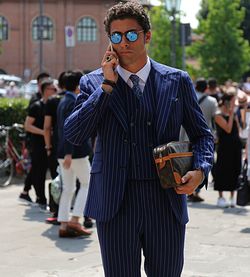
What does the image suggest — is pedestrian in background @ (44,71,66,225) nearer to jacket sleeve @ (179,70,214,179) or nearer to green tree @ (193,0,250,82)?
jacket sleeve @ (179,70,214,179)

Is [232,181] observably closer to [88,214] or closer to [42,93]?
[42,93]

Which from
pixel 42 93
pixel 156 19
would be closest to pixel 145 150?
pixel 42 93

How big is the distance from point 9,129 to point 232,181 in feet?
14.3

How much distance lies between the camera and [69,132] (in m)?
3.75

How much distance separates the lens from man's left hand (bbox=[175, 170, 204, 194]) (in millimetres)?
3613

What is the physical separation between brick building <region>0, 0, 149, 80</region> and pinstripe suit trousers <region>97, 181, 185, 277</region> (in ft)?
211

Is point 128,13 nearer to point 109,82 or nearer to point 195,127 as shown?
point 109,82

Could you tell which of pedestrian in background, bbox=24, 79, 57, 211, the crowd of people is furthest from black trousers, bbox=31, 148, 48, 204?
the crowd of people

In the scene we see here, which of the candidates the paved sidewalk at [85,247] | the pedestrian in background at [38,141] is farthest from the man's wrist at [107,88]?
the pedestrian in background at [38,141]

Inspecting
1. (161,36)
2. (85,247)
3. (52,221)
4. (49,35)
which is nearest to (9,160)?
A: (52,221)

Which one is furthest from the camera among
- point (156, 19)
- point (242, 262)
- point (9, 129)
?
point (156, 19)

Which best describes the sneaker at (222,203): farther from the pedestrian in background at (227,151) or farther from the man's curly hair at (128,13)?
the man's curly hair at (128,13)

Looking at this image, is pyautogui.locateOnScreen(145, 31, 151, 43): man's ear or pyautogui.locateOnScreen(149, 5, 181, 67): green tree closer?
pyautogui.locateOnScreen(145, 31, 151, 43): man's ear

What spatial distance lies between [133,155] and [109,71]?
0.44 m
